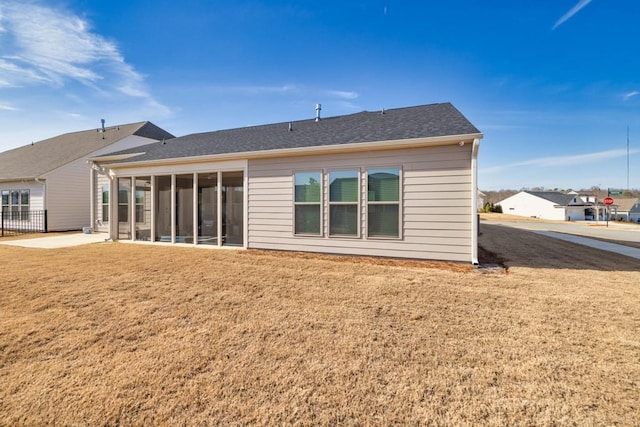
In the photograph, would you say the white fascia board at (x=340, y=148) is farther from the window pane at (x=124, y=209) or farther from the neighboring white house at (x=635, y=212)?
the neighboring white house at (x=635, y=212)

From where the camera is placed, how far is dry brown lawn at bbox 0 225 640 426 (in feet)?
6.23

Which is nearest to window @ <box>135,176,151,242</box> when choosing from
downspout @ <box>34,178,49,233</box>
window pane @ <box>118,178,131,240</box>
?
window pane @ <box>118,178,131,240</box>

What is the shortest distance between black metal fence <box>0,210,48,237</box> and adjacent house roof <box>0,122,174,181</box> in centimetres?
182

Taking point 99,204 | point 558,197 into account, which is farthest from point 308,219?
point 558,197

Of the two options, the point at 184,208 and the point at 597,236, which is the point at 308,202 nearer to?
the point at 184,208

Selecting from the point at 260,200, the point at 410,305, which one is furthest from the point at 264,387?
the point at 260,200

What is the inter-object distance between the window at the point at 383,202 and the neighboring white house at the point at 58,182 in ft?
41.4

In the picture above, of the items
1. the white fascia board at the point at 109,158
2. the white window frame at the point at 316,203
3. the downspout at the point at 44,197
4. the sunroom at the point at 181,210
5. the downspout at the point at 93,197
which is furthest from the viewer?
the downspout at the point at 44,197

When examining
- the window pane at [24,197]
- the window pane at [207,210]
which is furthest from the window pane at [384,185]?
the window pane at [24,197]

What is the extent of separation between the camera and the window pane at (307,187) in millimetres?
7332

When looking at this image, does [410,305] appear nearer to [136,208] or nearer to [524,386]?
[524,386]

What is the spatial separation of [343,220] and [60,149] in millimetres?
19268

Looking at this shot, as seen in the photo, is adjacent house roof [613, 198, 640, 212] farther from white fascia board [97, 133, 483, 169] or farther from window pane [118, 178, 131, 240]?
window pane [118, 178, 131, 240]

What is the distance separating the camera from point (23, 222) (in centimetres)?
1424
